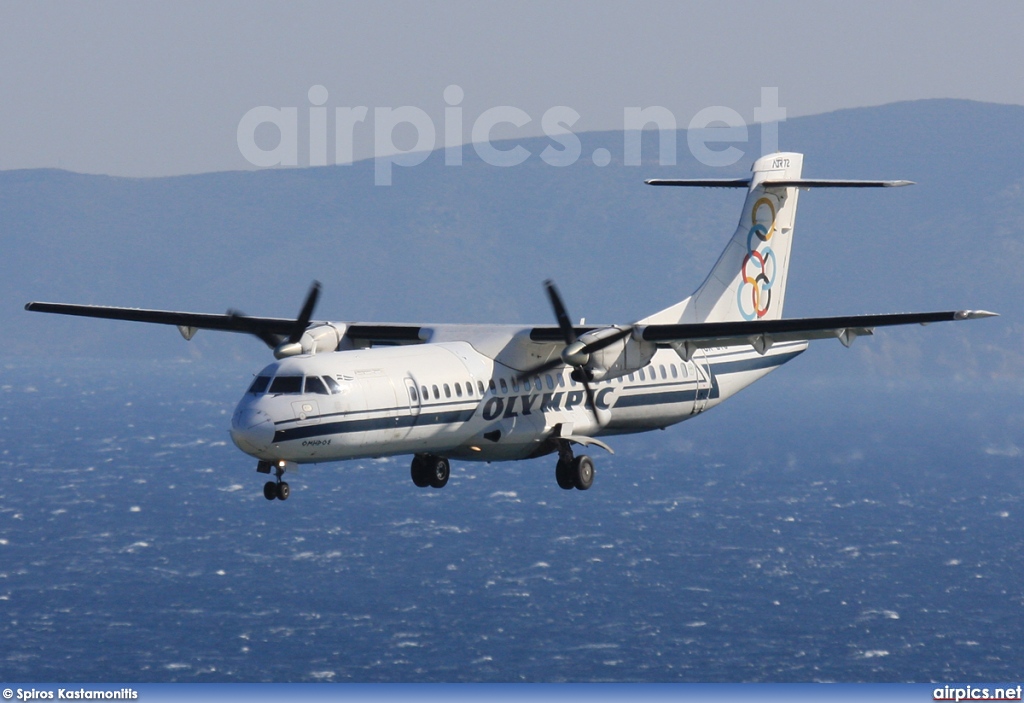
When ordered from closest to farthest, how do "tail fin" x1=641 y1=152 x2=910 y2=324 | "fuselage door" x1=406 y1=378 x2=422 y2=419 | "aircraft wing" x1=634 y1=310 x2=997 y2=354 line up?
"aircraft wing" x1=634 y1=310 x2=997 y2=354 < "fuselage door" x1=406 y1=378 x2=422 y2=419 < "tail fin" x1=641 y1=152 x2=910 y2=324

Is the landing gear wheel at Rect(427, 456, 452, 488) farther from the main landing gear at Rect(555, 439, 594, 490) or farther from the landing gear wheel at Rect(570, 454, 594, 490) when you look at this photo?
the landing gear wheel at Rect(570, 454, 594, 490)

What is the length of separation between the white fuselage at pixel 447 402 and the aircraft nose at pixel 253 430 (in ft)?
0.09

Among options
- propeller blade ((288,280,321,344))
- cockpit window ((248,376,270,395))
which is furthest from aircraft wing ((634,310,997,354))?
cockpit window ((248,376,270,395))

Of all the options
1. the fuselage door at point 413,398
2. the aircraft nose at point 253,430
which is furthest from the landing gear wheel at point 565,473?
the aircraft nose at point 253,430

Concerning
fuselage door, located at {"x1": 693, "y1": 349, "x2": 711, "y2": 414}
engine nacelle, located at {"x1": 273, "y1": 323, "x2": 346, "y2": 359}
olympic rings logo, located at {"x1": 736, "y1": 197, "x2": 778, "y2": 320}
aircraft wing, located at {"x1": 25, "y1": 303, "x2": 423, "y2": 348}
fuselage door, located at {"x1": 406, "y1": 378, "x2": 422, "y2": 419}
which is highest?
A: olympic rings logo, located at {"x1": 736, "y1": 197, "x2": 778, "y2": 320}

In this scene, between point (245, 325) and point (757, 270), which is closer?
point (245, 325)

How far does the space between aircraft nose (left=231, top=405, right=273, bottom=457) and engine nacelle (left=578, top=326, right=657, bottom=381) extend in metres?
9.79

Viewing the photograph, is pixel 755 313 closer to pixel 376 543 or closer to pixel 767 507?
pixel 376 543

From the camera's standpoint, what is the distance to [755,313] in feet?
151

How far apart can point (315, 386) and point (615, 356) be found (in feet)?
30.5

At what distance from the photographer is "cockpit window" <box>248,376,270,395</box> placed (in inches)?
1241

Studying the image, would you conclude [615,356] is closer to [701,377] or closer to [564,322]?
[564,322]

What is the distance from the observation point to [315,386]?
3164 centimetres

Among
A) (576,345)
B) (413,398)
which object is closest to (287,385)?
(413,398)
